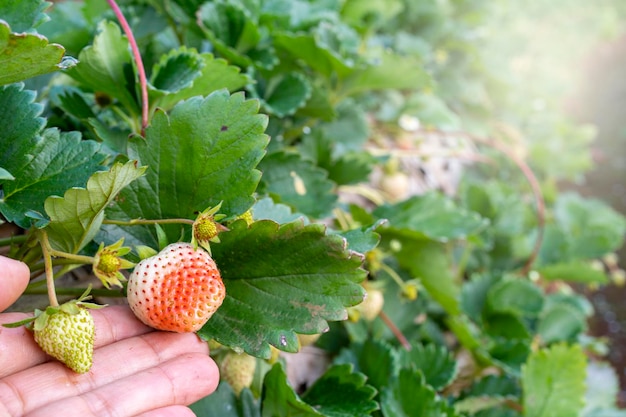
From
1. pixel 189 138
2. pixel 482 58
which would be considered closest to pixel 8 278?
pixel 189 138

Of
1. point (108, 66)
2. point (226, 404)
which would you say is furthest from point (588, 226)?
point (108, 66)

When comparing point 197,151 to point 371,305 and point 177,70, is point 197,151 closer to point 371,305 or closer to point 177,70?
→ point 177,70

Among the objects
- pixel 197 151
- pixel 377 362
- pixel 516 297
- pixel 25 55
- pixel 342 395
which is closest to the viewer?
pixel 25 55

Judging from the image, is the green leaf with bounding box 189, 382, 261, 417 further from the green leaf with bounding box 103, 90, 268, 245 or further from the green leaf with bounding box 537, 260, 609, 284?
the green leaf with bounding box 537, 260, 609, 284

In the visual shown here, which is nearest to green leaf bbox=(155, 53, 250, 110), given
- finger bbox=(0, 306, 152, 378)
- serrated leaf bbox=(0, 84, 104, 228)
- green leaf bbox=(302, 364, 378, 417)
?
serrated leaf bbox=(0, 84, 104, 228)

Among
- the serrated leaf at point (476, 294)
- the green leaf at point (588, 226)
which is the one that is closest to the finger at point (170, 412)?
the serrated leaf at point (476, 294)
